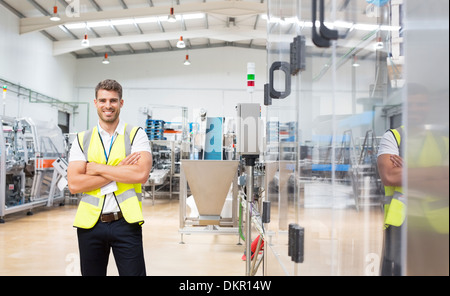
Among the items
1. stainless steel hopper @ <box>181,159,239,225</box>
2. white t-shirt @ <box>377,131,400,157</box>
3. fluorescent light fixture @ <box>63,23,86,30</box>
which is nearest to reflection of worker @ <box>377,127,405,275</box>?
white t-shirt @ <box>377,131,400,157</box>

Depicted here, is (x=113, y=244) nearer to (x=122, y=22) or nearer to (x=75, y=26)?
(x=122, y=22)

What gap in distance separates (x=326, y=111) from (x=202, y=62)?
13.6 m

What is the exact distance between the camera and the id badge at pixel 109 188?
2.00m

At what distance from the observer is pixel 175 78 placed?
562 inches

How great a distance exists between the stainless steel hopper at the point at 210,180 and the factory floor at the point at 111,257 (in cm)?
53

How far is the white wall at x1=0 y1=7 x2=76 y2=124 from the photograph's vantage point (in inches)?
378

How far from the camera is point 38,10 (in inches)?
394

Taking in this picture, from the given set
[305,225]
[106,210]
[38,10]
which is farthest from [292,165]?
[38,10]

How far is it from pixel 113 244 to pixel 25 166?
19.3ft

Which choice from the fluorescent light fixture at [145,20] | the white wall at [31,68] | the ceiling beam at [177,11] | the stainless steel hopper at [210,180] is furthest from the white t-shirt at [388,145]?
the fluorescent light fixture at [145,20]

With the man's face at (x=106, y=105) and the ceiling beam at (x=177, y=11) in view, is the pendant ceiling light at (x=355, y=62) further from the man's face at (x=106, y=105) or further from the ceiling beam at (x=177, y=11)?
the ceiling beam at (x=177, y=11)

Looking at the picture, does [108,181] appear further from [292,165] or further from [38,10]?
[38,10]

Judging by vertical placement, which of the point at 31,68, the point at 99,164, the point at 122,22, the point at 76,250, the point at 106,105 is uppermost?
the point at 122,22

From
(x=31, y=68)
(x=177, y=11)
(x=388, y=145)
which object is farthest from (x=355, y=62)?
(x=31, y=68)
